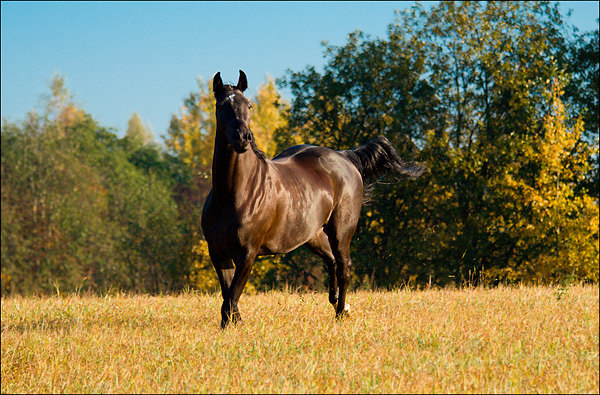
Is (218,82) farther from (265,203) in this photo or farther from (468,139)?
(468,139)

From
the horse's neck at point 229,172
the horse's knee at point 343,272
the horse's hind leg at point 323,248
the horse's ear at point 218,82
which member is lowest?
the horse's knee at point 343,272

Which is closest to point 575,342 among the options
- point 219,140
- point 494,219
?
A: point 219,140

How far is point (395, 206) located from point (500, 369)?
19.6 metres

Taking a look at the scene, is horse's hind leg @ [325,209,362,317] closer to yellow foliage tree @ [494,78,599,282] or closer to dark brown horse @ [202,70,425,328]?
dark brown horse @ [202,70,425,328]

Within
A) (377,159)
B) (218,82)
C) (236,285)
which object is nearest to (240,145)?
(218,82)

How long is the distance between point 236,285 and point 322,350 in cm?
148

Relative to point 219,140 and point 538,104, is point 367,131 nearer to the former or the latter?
point 538,104

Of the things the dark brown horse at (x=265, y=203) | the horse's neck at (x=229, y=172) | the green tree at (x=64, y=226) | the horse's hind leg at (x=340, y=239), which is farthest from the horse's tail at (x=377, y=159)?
the green tree at (x=64, y=226)

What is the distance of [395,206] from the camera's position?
960 inches

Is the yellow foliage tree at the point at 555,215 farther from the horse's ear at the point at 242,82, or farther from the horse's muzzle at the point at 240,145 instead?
the horse's muzzle at the point at 240,145

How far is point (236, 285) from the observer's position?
685cm

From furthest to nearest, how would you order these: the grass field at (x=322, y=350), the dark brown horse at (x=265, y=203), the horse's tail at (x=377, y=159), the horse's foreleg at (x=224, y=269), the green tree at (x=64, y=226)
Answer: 1. the green tree at (x=64, y=226)
2. the horse's tail at (x=377, y=159)
3. the horse's foreleg at (x=224, y=269)
4. the dark brown horse at (x=265, y=203)
5. the grass field at (x=322, y=350)

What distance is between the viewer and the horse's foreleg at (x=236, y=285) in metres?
6.81

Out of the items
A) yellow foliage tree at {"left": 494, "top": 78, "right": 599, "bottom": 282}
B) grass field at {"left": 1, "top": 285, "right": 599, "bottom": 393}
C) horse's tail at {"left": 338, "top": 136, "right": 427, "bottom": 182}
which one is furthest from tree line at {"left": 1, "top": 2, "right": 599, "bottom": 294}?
grass field at {"left": 1, "top": 285, "right": 599, "bottom": 393}
